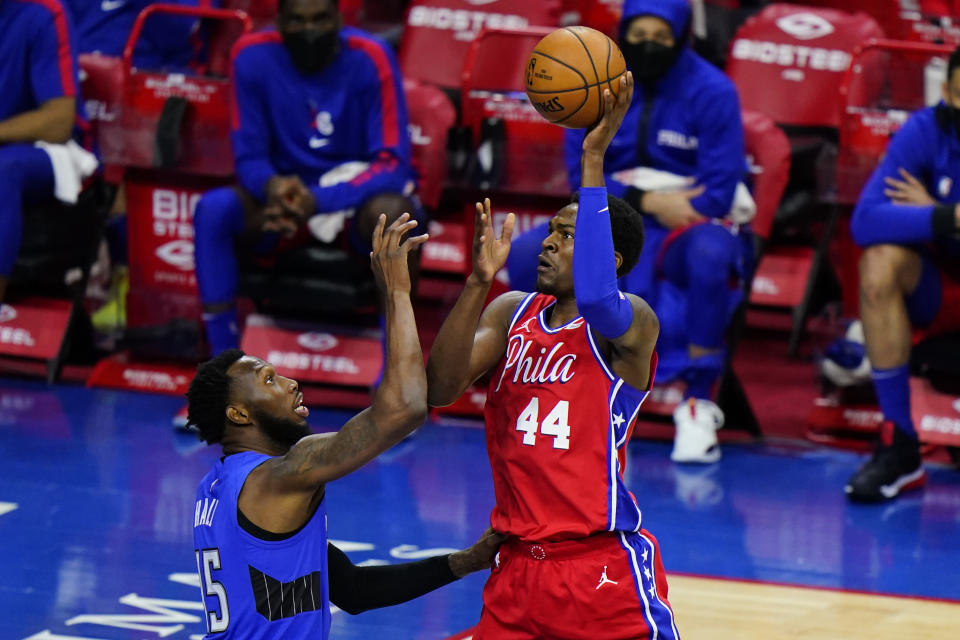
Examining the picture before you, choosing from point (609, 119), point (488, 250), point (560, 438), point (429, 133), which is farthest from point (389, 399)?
point (429, 133)

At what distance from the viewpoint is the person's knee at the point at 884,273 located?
20.5 feet

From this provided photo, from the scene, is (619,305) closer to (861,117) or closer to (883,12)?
(861,117)

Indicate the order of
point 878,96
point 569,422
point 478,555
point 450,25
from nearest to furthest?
point 569,422 < point 478,555 < point 878,96 < point 450,25

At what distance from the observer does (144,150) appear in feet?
24.6

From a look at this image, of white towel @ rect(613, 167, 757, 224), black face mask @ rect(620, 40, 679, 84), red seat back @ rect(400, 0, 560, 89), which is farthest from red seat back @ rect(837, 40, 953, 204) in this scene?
red seat back @ rect(400, 0, 560, 89)

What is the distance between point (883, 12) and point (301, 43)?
11.6 ft

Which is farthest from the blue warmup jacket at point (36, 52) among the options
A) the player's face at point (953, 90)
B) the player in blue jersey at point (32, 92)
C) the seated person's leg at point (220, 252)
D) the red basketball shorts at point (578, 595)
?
the red basketball shorts at point (578, 595)

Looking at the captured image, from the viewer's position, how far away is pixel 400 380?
3391 millimetres

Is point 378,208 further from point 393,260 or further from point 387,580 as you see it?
point 393,260

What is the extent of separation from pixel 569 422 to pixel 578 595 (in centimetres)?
40

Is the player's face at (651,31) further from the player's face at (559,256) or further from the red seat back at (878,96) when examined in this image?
the player's face at (559,256)

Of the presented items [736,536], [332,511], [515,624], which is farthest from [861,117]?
[515,624]

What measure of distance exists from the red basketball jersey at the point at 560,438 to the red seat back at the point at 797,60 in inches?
187

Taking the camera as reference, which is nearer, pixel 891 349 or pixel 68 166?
pixel 891 349
